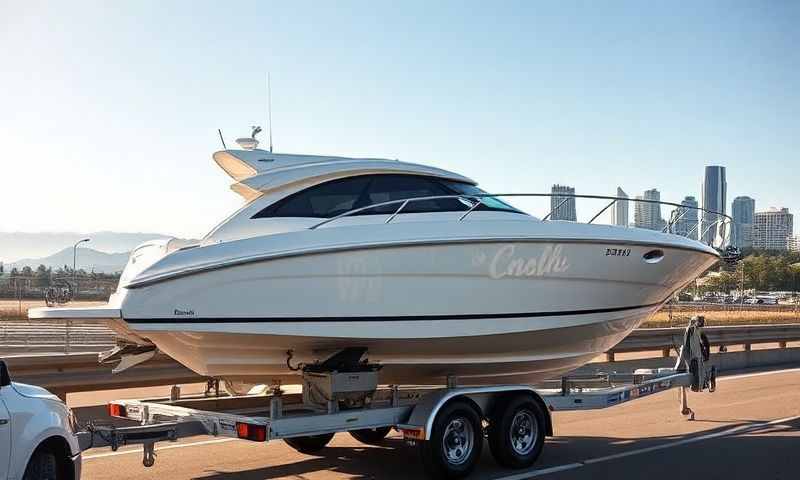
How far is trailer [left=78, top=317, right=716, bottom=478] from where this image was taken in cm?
709

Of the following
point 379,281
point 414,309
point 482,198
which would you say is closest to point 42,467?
point 379,281

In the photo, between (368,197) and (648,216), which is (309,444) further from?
(648,216)

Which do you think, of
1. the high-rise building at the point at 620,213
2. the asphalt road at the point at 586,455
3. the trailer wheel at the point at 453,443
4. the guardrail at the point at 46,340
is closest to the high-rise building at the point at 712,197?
the high-rise building at the point at 620,213

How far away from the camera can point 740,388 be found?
15.0 m

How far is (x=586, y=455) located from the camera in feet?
29.8

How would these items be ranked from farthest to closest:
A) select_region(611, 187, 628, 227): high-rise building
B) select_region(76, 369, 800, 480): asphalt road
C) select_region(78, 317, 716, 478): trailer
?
1. select_region(611, 187, 628, 227): high-rise building
2. select_region(76, 369, 800, 480): asphalt road
3. select_region(78, 317, 716, 478): trailer

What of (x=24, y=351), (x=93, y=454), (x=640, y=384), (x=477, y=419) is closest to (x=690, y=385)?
(x=640, y=384)

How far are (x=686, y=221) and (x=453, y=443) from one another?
459 cm

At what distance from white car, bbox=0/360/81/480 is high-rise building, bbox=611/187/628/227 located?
19.7 feet

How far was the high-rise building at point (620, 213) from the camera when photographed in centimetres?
949

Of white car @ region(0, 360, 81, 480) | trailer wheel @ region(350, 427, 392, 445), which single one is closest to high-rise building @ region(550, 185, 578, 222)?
trailer wheel @ region(350, 427, 392, 445)

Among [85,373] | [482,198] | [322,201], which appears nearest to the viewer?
[322,201]

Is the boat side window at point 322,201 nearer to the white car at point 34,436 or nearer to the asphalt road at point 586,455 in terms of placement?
the asphalt road at point 586,455

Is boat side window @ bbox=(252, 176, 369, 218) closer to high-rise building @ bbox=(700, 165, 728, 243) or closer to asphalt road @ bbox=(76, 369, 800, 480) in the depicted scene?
asphalt road @ bbox=(76, 369, 800, 480)
